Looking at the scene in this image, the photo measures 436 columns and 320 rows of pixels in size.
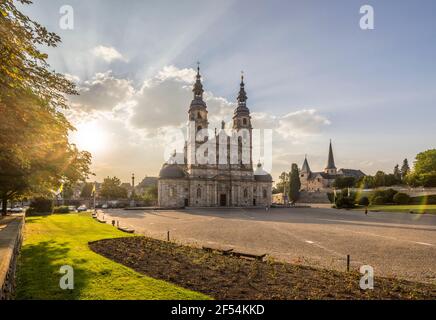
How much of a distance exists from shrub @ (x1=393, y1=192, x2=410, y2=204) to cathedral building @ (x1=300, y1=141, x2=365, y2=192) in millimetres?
59047

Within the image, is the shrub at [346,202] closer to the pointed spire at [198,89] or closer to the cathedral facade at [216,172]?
the cathedral facade at [216,172]

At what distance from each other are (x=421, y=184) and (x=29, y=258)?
9060 centimetres

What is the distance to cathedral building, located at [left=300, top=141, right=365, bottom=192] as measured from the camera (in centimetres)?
12488

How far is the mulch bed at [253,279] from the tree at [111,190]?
249 feet

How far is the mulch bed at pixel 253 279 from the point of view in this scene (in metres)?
7.52

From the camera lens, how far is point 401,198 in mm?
60562

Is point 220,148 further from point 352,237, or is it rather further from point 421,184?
point 352,237

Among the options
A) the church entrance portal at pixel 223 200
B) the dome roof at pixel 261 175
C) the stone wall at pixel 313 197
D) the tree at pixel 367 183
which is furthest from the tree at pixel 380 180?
the church entrance portal at pixel 223 200

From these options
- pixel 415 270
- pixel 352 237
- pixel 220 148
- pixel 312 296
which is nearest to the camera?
pixel 312 296

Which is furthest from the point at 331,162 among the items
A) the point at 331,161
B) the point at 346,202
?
the point at 346,202

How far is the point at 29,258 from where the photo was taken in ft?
35.7

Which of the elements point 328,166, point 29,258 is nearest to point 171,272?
point 29,258
